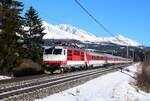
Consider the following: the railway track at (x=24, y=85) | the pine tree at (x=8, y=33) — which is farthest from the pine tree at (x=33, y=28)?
the railway track at (x=24, y=85)

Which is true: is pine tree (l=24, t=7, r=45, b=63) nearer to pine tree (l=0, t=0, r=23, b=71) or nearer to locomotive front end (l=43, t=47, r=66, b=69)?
pine tree (l=0, t=0, r=23, b=71)

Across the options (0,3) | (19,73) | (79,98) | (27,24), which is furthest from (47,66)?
(27,24)

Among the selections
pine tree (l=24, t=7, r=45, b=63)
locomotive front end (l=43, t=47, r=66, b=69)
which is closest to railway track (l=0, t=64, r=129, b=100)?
locomotive front end (l=43, t=47, r=66, b=69)

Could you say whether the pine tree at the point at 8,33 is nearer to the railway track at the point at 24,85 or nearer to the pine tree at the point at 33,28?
the railway track at the point at 24,85

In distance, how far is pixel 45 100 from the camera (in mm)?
18438

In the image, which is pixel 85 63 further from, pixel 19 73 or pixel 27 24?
pixel 27 24

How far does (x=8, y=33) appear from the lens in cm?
4709

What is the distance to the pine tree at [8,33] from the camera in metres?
45.5

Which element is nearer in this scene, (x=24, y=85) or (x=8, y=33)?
(x=24, y=85)

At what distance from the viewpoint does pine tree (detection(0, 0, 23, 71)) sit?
1790 inches

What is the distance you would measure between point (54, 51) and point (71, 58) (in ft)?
10.1

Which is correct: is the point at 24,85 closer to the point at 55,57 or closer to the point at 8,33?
the point at 55,57

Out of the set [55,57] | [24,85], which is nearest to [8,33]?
[55,57]

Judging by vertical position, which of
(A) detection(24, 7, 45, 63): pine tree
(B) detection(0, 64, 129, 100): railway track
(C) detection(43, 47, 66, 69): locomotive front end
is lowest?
(B) detection(0, 64, 129, 100): railway track
